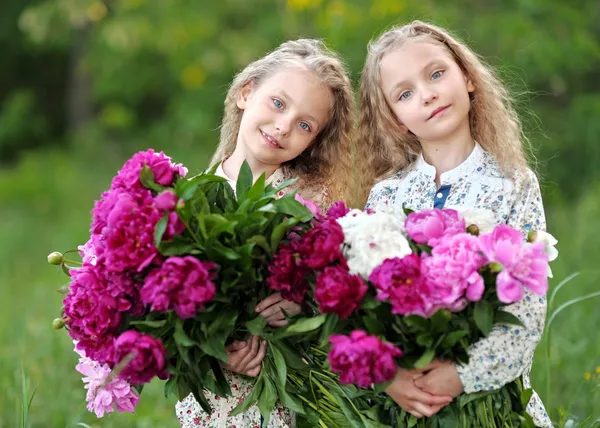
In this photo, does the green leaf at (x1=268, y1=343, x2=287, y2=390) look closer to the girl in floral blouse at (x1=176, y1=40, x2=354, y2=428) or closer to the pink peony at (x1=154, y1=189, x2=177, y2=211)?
the girl in floral blouse at (x1=176, y1=40, x2=354, y2=428)

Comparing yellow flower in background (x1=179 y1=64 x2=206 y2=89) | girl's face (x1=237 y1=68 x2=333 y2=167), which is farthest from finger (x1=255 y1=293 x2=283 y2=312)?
yellow flower in background (x1=179 y1=64 x2=206 y2=89)

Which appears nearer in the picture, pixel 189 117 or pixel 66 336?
pixel 66 336

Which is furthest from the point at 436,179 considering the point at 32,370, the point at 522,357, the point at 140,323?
the point at 32,370

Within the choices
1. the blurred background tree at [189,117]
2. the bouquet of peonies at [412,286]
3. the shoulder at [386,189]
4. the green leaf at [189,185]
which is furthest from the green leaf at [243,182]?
the blurred background tree at [189,117]

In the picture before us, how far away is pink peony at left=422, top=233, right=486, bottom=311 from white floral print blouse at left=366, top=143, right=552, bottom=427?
20 cm

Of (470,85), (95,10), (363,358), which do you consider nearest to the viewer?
(363,358)

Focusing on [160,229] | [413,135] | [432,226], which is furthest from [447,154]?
[160,229]

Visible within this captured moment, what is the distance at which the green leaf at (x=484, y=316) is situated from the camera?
2.07 metres

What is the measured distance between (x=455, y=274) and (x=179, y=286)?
0.67 metres

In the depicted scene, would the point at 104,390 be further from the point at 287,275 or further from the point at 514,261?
the point at 514,261

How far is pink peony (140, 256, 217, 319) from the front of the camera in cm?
206

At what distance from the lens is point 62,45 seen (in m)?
13.8

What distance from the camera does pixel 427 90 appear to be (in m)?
2.59

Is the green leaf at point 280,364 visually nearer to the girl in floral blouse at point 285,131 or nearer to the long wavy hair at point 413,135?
the girl in floral blouse at point 285,131
